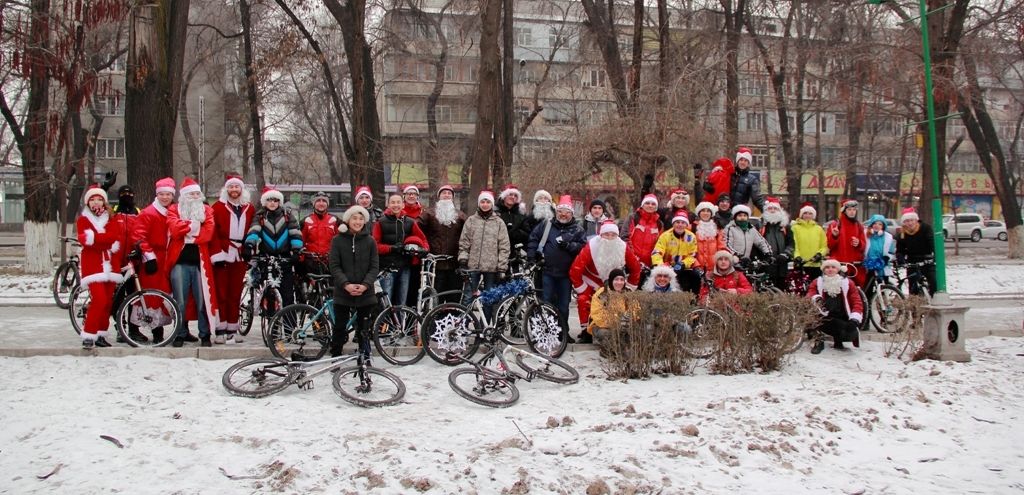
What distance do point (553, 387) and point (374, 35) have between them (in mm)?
20467

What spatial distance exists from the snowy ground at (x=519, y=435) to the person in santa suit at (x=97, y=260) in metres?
0.53

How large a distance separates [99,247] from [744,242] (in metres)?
7.60

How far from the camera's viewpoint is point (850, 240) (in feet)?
36.7

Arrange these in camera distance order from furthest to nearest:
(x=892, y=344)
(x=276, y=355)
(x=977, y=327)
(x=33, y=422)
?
(x=977, y=327) → (x=892, y=344) → (x=276, y=355) → (x=33, y=422)

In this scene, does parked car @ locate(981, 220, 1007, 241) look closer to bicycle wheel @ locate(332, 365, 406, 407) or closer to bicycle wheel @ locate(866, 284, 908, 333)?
bicycle wheel @ locate(866, 284, 908, 333)

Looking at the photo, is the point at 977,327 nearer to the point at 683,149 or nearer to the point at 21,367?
the point at 683,149

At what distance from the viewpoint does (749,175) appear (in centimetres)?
1111

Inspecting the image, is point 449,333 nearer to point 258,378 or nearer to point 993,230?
point 258,378

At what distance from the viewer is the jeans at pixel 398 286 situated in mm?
9320

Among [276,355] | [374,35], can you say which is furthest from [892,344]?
[374,35]

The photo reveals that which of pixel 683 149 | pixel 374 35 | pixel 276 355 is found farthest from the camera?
pixel 374 35

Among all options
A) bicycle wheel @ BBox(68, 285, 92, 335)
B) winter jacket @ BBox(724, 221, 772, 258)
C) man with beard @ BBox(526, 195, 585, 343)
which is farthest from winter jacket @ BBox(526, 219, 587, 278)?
bicycle wheel @ BBox(68, 285, 92, 335)

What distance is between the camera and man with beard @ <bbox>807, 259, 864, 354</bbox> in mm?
9594

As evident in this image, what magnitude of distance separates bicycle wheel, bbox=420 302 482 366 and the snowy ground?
0.68 feet
